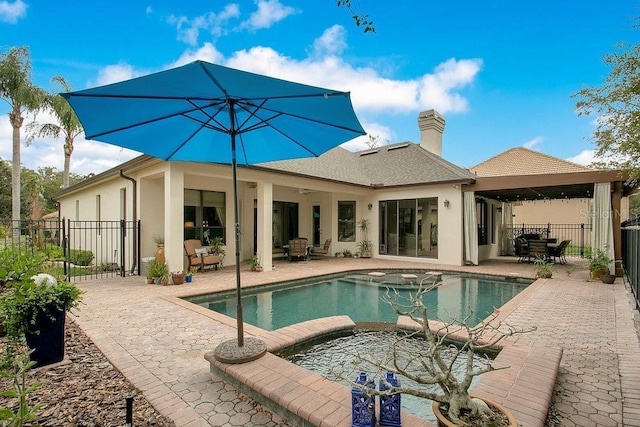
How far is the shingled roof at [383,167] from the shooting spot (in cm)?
1238

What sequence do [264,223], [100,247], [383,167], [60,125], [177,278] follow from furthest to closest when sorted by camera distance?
[60,125], [383,167], [100,247], [264,223], [177,278]

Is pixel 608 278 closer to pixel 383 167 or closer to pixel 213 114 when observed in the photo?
pixel 383 167

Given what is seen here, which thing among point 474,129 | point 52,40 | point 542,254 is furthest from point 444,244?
point 52,40

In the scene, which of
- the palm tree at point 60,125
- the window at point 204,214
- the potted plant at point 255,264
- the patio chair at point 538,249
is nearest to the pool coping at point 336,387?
the potted plant at point 255,264

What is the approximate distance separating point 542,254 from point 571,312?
778cm

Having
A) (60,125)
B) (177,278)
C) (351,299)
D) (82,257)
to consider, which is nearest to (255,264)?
(177,278)

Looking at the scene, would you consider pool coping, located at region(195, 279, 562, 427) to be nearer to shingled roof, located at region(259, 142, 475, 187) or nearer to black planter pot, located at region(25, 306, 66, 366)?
black planter pot, located at region(25, 306, 66, 366)

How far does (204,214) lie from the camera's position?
11.2 metres

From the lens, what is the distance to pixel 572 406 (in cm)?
284

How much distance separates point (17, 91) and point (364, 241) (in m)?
17.6

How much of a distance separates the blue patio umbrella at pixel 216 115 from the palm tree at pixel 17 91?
51.4 ft

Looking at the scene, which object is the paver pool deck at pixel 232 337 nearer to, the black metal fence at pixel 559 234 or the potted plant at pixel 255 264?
the potted plant at pixel 255 264

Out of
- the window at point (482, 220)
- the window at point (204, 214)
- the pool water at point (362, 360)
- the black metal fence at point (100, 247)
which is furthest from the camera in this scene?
the window at point (482, 220)

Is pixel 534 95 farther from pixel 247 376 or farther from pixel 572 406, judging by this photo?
pixel 247 376
